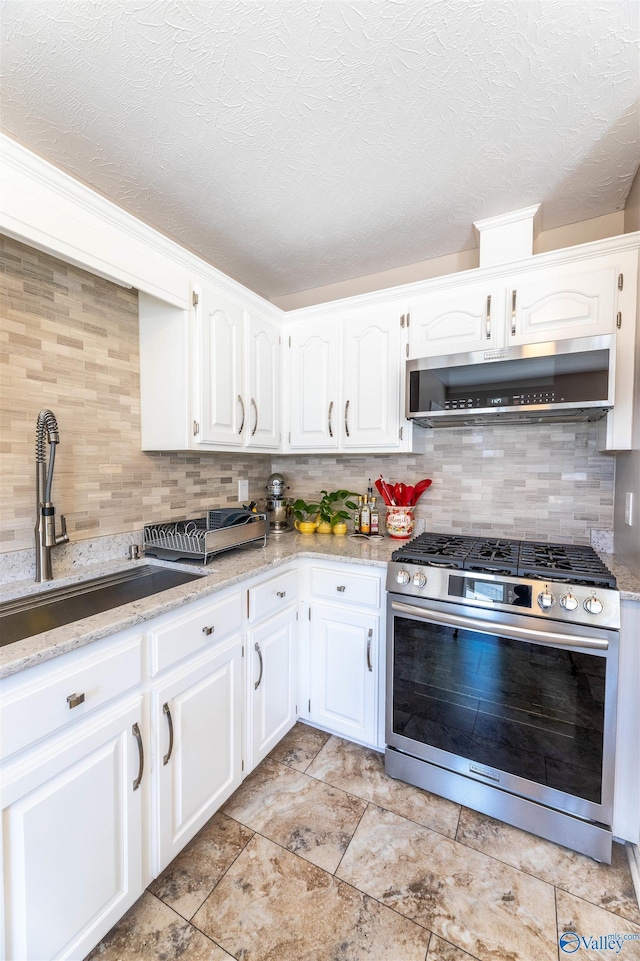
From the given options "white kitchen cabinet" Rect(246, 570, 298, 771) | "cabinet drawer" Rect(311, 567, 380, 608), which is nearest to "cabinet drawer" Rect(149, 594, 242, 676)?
"white kitchen cabinet" Rect(246, 570, 298, 771)

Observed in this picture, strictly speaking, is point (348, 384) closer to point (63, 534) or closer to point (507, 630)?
point (507, 630)

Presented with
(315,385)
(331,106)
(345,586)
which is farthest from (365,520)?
(331,106)

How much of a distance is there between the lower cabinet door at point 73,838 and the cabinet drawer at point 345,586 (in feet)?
3.11

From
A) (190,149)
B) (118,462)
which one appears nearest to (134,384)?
(118,462)

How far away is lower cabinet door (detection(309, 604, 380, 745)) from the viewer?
5.93 ft

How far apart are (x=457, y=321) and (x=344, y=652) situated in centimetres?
170

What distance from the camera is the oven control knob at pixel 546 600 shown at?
1370 millimetres

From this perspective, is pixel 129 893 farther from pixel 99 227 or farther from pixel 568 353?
pixel 568 353

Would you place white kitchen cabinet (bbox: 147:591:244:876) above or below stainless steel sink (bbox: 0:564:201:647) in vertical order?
below

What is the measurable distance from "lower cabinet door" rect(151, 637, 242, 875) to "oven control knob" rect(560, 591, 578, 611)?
122cm

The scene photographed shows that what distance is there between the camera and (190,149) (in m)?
1.42

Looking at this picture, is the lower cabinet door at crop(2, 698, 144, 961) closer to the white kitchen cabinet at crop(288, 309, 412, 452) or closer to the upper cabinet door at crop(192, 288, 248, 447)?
the upper cabinet door at crop(192, 288, 248, 447)

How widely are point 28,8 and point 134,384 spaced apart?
1.14 meters

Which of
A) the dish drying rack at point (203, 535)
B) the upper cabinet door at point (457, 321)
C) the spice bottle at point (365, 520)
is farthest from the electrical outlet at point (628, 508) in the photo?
the dish drying rack at point (203, 535)
